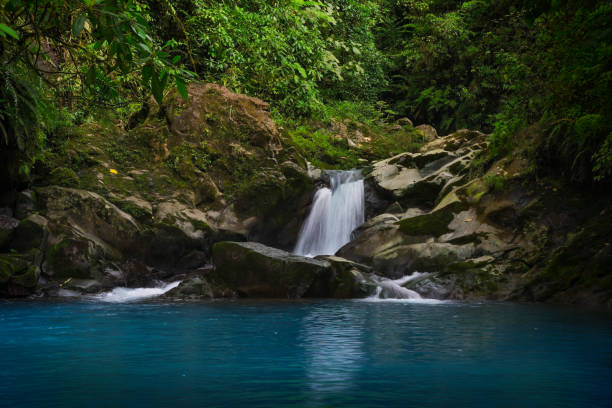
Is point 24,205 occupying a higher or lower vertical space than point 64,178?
lower

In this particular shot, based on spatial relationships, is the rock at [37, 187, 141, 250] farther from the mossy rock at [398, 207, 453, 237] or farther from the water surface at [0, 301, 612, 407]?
the mossy rock at [398, 207, 453, 237]

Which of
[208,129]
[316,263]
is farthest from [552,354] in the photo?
[208,129]

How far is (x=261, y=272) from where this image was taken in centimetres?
954

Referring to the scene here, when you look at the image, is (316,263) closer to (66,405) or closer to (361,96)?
(66,405)

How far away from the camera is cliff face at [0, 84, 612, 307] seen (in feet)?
30.2

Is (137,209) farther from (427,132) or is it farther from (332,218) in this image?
(427,132)

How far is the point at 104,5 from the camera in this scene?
2172mm

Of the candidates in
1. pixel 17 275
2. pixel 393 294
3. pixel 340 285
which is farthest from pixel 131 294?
pixel 393 294

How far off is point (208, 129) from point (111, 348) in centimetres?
914

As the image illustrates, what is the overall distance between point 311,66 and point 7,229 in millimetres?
7475

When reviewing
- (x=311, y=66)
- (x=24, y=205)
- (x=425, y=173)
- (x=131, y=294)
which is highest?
(x=311, y=66)

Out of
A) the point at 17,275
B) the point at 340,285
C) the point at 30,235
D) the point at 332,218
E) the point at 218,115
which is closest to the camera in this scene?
the point at 17,275

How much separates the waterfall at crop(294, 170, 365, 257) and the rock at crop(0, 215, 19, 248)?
644cm

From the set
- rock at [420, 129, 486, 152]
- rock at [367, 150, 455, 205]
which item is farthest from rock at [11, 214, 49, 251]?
rock at [420, 129, 486, 152]
